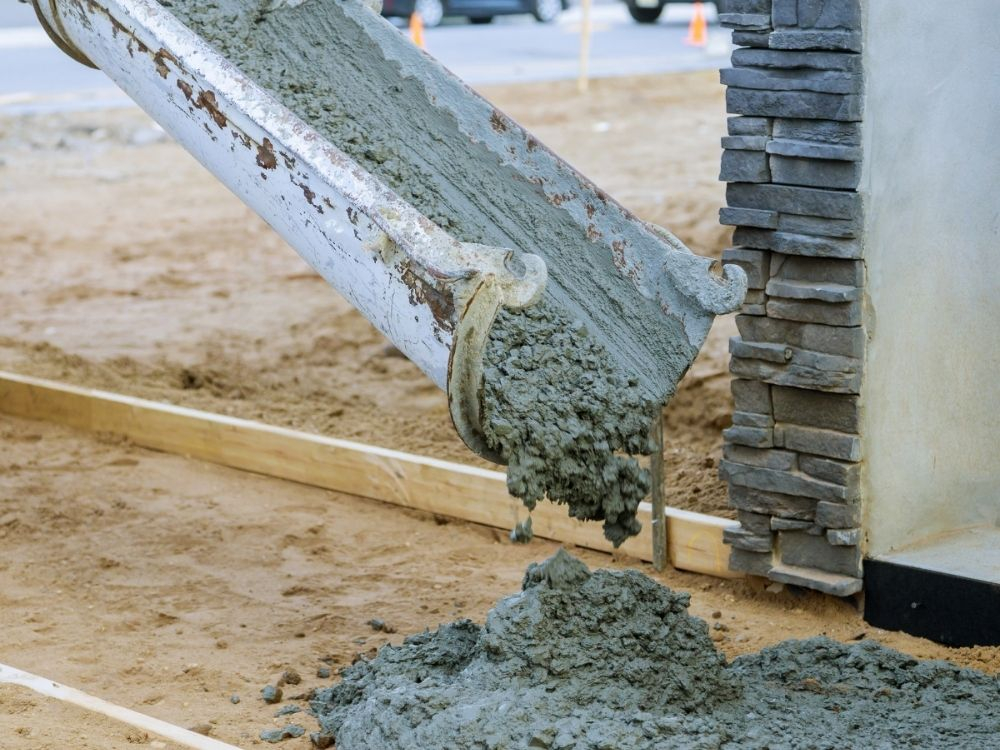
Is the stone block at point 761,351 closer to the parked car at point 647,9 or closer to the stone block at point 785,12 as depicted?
the stone block at point 785,12

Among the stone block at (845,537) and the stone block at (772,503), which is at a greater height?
the stone block at (772,503)

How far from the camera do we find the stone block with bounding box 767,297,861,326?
4.24 meters

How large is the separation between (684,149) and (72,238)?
18.5 feet

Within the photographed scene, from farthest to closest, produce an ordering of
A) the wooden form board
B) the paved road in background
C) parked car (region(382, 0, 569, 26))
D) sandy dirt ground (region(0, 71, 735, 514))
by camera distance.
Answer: parked car (region(382, 0, 569, 26)), the paved road in background, sandy dirt ground (region(0, 71, 735, 514)), the wooden form board

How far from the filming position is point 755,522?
4.63m

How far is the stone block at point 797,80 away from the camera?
409cm

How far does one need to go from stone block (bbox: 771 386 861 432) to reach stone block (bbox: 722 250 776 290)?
13.8 inches

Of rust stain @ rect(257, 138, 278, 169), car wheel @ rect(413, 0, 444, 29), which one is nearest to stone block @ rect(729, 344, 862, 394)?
rust stain @ rect(257, 138, 278, 169)

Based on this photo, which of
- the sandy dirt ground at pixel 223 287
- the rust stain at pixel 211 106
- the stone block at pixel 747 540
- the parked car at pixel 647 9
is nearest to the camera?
the rust stain at pixel 211 106

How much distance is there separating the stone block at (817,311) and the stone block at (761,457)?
0.46m

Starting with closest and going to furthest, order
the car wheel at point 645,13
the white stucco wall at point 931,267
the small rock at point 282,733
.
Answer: the small rock at point 282,733
the white stucco wall at point 931,267
the car wheel at point 645,13

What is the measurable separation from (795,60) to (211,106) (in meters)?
1.75

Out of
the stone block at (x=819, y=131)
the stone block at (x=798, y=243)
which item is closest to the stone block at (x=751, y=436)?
the stone block at (x=798, y=243)

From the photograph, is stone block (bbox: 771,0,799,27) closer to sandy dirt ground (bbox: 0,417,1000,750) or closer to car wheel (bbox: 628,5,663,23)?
sandy dirt ground (bbox: 0,417,1000,750)
